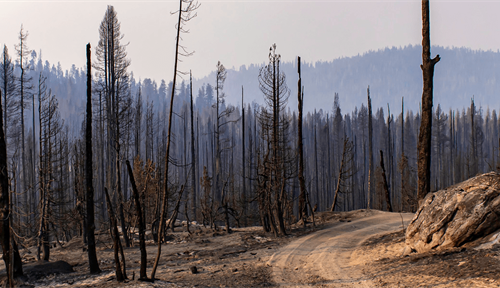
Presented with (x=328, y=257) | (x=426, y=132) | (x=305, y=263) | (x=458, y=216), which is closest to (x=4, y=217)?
(x=305, y=263)

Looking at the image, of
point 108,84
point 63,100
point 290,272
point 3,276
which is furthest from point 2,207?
point 63,100

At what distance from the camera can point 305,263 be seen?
32.0 ft

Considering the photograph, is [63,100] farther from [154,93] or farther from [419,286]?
[419,286]

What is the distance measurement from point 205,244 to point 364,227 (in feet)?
22.1

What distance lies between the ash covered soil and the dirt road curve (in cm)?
2

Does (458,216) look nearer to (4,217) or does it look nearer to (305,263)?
(305,263)

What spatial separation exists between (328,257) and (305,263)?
2.77 feet

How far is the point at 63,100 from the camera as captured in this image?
112 metres

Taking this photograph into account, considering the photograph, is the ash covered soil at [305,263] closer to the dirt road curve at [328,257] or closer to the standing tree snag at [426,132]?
the dirt road curve at [328,257]

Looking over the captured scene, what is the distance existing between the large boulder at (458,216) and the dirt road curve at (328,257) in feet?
5.90

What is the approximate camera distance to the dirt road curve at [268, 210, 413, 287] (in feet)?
26.2

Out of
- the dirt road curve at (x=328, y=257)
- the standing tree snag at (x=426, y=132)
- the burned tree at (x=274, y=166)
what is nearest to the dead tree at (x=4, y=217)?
the dirt road curve at (x=328, y=257)

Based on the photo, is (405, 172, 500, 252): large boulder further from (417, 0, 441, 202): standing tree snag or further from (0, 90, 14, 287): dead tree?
(0, 90, 14, 287): dead tree

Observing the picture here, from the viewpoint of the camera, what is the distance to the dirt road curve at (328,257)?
798cm
